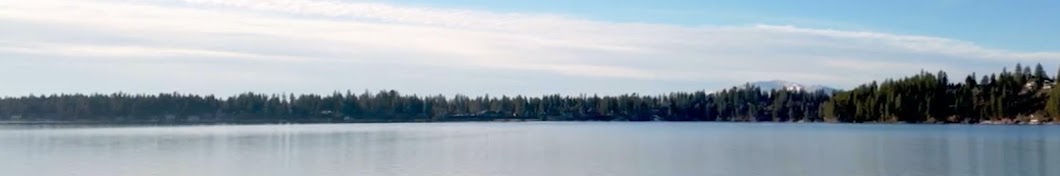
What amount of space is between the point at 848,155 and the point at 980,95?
5433 inches

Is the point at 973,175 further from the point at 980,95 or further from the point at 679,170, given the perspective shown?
the point at 980,95

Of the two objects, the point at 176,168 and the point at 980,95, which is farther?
the point at 980,95

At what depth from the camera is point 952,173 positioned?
40.5m

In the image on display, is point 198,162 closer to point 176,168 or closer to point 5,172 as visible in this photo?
point 176,168

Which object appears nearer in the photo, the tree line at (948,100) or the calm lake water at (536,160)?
the calm lake water at (536,160)

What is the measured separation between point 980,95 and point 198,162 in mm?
152263

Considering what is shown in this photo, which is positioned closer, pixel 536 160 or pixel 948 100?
pixel 536 160

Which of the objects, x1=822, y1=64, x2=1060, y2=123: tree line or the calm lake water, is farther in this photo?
x1=822, y1=64, x2=1060, y2=123: tree line

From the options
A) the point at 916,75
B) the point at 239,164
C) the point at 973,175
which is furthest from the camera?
the point at 916,75

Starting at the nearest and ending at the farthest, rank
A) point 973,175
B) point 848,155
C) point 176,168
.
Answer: point 973,175, point 176,168, point 848,155

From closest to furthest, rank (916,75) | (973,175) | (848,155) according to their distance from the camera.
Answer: (973,175), (848,155), (916,75)

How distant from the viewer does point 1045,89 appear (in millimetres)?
179375

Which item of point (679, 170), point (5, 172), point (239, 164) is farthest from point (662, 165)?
point (5, 172)

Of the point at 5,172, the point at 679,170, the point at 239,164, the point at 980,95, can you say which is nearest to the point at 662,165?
the point at 679,170
